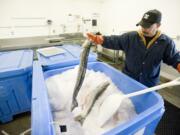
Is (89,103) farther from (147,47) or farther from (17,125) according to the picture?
(17,125)

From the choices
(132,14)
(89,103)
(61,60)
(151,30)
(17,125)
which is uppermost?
(132,14)

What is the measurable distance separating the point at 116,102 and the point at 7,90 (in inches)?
54.5

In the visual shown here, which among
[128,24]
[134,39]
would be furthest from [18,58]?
[128,24]

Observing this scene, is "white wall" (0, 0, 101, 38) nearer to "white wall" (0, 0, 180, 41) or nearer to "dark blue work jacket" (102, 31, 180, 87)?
"white wall" (0, 0, 180, 41)

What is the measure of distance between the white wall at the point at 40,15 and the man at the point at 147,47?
252 cm

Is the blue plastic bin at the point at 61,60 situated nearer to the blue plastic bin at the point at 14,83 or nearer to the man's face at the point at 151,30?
the blue plastic bin at the point at 14,83

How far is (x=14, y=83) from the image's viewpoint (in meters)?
1.66

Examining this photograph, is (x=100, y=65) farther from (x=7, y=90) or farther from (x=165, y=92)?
(x=165, y=92)

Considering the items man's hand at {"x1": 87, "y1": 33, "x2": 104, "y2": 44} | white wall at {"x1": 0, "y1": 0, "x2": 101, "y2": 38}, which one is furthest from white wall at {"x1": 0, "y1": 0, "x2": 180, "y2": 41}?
man's hand at {"x1": 87, "y1": 33, "x2": 104, "y2": 44}

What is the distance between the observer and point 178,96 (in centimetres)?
251

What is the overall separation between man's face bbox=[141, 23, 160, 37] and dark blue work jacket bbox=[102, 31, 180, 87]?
0.04 m

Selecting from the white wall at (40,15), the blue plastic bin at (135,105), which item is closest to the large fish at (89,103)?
the blue plastic bin at (135,105)

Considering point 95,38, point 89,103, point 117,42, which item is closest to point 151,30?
point 117,42

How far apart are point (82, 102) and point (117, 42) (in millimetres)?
769
